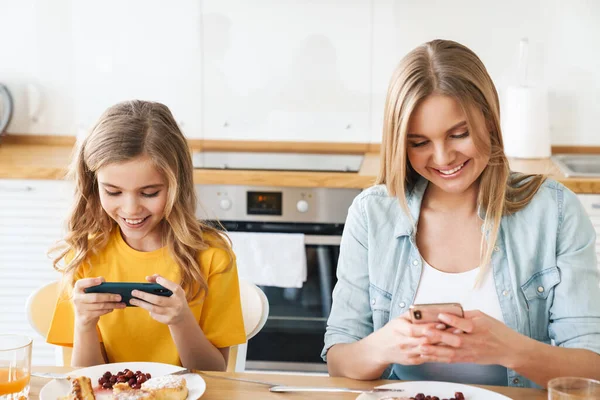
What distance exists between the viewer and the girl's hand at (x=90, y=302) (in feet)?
5.20

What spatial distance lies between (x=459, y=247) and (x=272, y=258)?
138 centimetres

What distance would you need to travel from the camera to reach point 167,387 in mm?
1416

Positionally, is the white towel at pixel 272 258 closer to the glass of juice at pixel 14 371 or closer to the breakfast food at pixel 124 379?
the breakfast food at pixel 124 379

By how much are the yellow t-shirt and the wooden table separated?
0.28 m

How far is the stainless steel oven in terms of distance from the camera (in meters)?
3.06

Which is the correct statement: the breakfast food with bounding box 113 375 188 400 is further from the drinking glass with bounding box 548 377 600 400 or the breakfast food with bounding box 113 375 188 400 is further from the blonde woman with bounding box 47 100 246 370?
the drinking glass with bounding box 548 377 600 400

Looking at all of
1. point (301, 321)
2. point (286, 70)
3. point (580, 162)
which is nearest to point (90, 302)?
point (301, 321)

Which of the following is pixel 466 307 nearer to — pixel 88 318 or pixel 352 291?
pixel 352 291

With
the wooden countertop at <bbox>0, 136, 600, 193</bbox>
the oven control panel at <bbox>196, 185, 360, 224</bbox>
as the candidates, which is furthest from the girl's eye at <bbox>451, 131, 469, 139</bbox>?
the oven control panel at <bbox>196, 185, 360, 224</bbox>

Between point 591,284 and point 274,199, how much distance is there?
1573mm

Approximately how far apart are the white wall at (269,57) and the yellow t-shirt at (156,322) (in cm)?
171

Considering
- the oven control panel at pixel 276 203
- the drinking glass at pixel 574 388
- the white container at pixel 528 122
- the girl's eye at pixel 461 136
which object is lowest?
the drinking glass at pixel 574 388

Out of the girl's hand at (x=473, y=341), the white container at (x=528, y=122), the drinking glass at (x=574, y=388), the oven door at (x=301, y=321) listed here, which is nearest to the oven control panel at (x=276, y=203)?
the oven door at (x=301, y=321)

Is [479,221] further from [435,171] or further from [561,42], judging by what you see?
[561,42]
